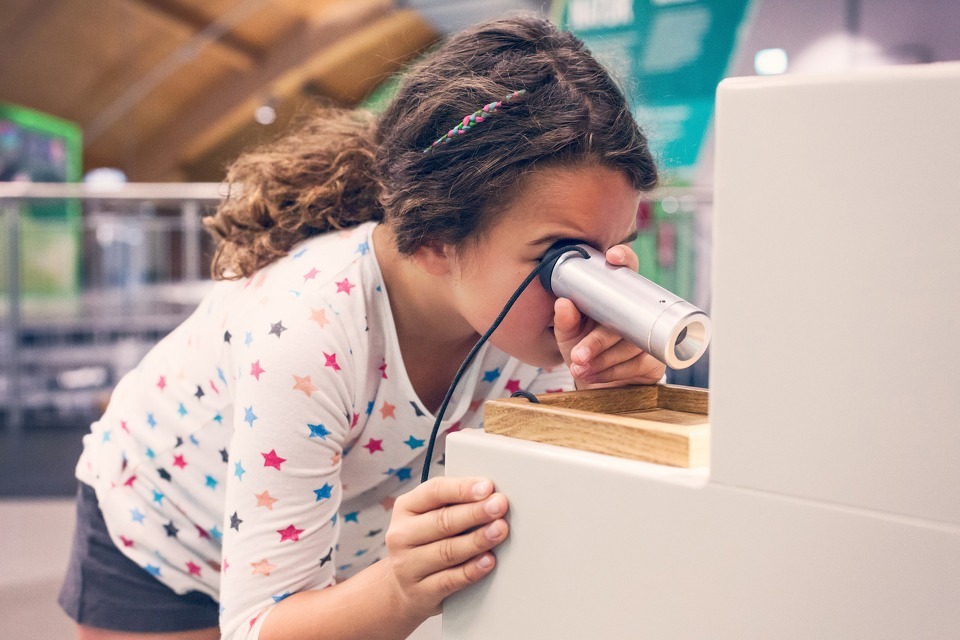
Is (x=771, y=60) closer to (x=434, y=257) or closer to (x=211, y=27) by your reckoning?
(x=434, y=257)

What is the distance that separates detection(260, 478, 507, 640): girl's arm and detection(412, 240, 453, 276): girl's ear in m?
0.27

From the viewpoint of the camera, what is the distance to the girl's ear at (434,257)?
80cm

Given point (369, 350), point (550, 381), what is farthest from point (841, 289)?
point (550, 381)

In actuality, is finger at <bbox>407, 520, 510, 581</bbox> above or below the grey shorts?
above

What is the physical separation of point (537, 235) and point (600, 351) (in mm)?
112

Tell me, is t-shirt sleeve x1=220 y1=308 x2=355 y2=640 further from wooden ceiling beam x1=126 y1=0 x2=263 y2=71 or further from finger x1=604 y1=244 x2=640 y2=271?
wooden ceiling beam x1=126 y1=0 x2=263 y2=71

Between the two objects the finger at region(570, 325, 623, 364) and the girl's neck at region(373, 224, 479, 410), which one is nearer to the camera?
the finger at region(570, 325, 623, 364)

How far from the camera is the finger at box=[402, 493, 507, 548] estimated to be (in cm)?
54

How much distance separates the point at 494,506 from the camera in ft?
1.76

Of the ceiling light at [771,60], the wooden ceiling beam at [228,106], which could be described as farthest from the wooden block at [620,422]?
the wooden ceiling beam at [228,106]

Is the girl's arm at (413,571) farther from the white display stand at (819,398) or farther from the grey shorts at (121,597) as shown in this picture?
the grey shorts at (121,597)

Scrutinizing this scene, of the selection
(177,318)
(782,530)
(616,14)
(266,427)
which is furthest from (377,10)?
(782,530)

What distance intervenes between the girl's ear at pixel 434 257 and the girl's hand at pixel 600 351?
15 cm

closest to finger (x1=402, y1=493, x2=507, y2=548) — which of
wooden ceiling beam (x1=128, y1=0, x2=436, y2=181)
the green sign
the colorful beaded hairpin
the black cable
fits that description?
the black cable
